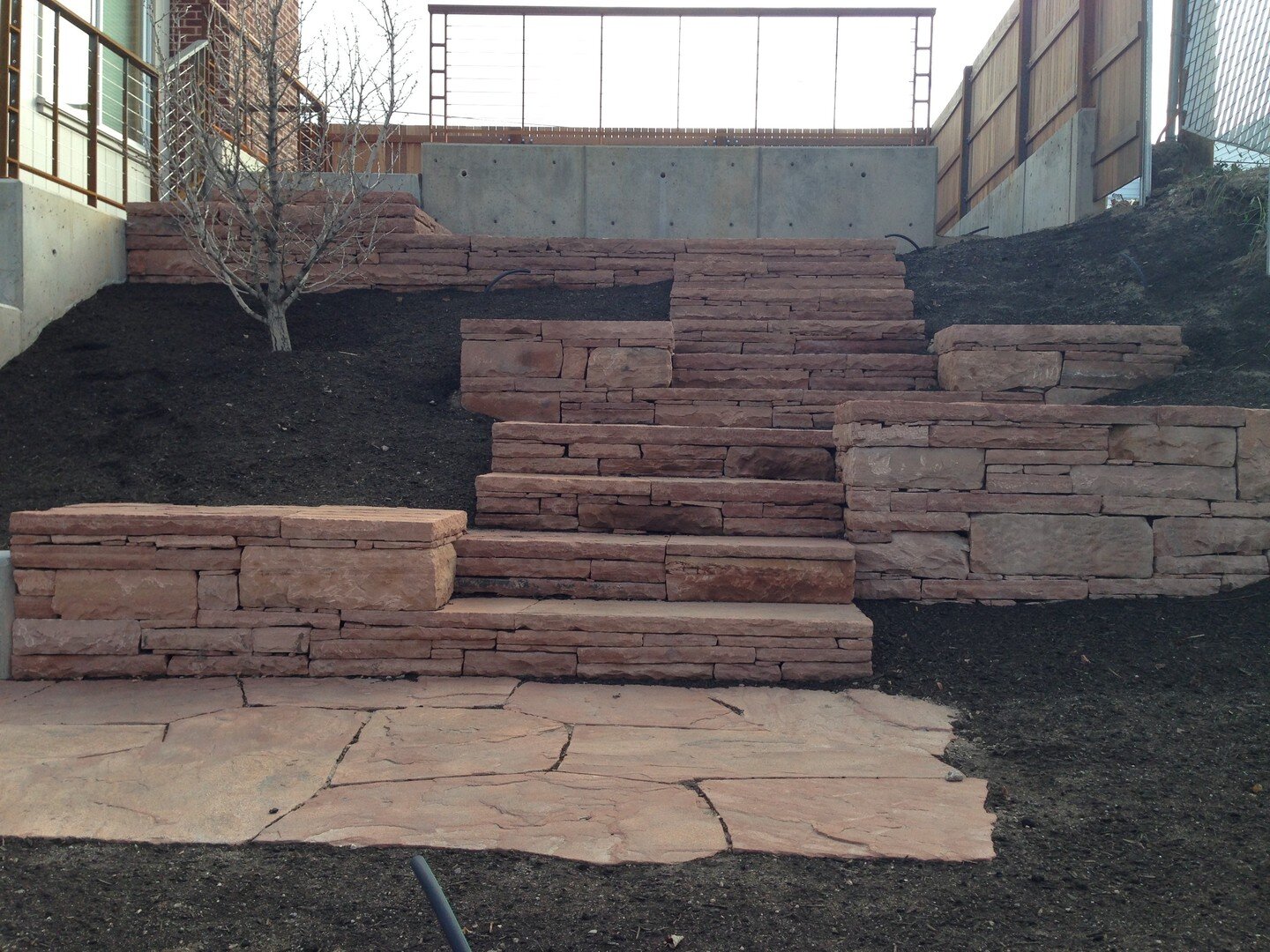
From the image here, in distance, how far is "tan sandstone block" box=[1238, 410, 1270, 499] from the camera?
475cm

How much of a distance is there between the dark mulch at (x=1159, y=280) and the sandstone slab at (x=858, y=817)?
138 inches

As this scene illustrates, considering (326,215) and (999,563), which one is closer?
(999,563)

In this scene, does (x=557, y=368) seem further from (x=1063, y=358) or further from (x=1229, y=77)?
(x=1229, y=77)

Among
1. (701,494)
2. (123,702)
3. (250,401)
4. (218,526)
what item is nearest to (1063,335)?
(701,494)

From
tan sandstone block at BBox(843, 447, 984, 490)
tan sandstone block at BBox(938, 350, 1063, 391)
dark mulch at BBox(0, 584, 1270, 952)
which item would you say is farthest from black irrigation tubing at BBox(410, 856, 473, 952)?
tan sandstone block at BBox(938, 350, 1063, 391)

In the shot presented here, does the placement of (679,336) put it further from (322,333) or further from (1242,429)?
(1242,429)

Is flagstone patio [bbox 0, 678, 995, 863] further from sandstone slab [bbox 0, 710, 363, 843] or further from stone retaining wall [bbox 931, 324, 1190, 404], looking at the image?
stone retaining wall [bbox 931, 324, 1190, 404]

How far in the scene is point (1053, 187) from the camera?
9.65m

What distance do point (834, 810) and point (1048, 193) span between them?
8623mm

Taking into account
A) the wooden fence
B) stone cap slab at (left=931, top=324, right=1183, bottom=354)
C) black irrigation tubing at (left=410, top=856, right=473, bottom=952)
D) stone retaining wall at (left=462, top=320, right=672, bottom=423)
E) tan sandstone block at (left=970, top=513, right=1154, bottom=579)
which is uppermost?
the wooden fence

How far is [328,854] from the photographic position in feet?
8.73

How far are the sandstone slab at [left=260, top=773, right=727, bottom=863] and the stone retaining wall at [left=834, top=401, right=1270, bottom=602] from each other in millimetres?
2238

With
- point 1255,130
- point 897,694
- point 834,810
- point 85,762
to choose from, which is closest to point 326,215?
point 85,762

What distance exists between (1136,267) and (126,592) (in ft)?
23.6
